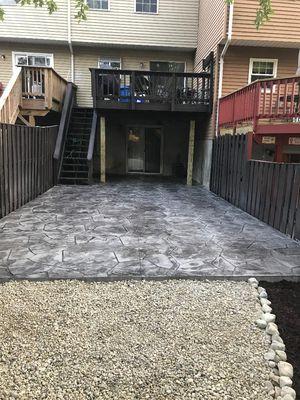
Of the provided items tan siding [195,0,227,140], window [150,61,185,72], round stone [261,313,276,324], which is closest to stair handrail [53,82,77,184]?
window [150,61,185,72]

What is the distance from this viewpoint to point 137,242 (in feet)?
16.9

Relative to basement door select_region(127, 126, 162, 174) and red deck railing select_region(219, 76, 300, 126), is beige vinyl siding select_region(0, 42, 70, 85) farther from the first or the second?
red deck railing select_region(219, 76, 300, 126)

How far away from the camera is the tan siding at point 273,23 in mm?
9336

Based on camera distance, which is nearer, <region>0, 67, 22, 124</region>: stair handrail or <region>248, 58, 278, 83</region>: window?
<region>0, 67, 22, 124</region>: stair handrail

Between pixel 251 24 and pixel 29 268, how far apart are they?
8.98 metres

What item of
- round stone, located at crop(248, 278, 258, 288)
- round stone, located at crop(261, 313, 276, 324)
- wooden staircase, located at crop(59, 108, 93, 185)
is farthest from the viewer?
wooden staircase, located at crop(59, 108, 93, 185)

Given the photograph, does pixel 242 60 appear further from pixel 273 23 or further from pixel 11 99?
pixel 11 99

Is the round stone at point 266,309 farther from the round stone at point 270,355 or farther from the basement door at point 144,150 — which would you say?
the basement door at point 144,150

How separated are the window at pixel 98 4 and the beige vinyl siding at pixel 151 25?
20 cm

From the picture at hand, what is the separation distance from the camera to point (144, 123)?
47.0ft

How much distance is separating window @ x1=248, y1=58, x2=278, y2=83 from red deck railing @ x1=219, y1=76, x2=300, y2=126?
221 cm

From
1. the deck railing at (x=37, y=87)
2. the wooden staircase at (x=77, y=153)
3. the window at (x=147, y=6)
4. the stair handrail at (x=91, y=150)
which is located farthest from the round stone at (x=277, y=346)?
the window at (x=147, y=6)

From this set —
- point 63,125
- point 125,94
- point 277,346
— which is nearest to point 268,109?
point 125,94

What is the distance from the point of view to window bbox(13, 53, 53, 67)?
13.3m
